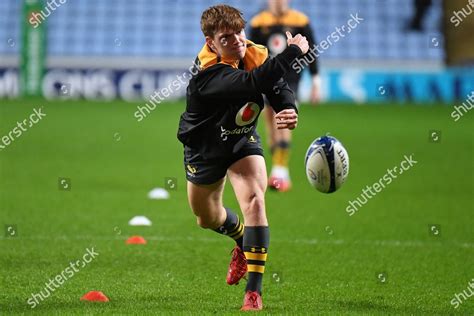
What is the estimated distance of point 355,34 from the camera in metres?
35.9

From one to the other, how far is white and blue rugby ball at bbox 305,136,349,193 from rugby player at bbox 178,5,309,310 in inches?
16.7

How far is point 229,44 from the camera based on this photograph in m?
6.25

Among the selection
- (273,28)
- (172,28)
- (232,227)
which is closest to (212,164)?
(232,227)

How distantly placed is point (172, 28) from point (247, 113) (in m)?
30.3

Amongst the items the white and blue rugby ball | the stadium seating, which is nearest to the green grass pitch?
the white and blue rugby ball

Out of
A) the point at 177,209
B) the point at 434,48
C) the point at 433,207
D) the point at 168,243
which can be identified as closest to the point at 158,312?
the point at 168,243

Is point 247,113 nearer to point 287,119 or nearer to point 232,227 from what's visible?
point 287,119

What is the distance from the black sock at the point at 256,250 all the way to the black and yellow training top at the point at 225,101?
22.0 inches

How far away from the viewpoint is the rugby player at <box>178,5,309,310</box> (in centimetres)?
616

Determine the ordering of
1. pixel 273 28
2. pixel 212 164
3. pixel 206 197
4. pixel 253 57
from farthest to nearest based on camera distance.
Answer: pixel 273 28, pixel 206 197, pixel 212 164, pixel 253 57

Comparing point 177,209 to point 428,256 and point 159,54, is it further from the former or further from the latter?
point 159,54

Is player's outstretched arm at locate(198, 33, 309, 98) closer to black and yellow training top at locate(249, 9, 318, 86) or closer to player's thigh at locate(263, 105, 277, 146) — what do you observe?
player's thigh at locate(263, 105, 277, 146)

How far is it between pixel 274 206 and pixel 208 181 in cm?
513

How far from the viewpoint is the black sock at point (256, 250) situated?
6.37 metres
